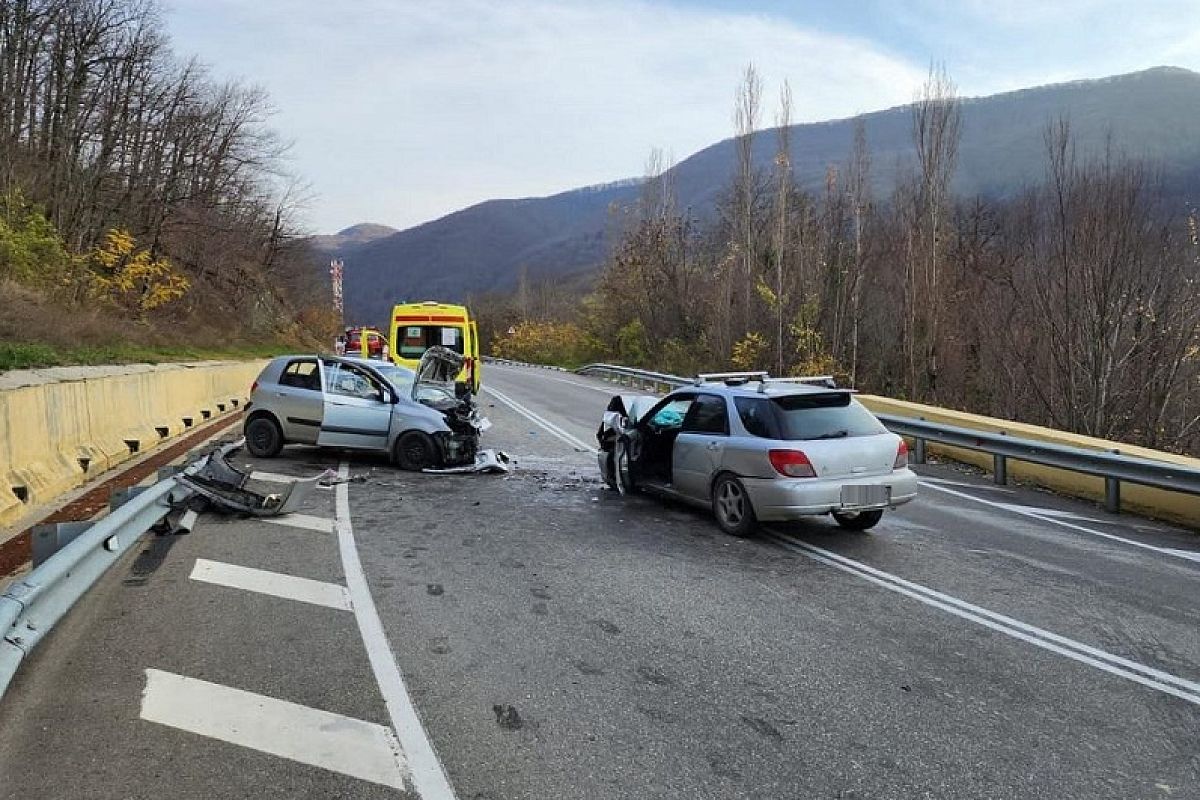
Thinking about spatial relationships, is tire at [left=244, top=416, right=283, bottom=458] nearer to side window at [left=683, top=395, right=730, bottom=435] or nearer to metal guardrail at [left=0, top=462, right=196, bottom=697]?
metal guardrail at [left=0, top=462, right=196, bottom=697]

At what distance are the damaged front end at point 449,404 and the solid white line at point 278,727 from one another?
777cm

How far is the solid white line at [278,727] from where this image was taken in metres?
3.59

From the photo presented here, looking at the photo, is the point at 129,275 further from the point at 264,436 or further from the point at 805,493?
the point at 805,493

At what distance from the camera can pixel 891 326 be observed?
2728 centimetres

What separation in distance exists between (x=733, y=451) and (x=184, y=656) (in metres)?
5.08

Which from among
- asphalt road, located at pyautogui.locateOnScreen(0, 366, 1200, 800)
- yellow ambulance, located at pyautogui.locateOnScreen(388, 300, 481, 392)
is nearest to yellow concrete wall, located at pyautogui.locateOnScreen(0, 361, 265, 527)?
asphalt road, located at pyautogui.locateOnScreen(0, 366, 1200, 800)

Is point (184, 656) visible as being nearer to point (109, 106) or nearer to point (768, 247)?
point (768, 247)

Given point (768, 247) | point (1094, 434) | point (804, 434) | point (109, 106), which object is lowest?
point (1094, 434)

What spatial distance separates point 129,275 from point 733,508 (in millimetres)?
30721

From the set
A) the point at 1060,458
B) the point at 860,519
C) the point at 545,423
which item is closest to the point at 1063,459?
the point at 1060,458

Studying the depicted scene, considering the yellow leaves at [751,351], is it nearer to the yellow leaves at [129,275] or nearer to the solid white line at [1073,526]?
the solid white line at [1073,526]

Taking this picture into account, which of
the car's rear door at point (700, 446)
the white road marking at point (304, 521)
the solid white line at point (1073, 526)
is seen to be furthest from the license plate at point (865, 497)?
the white road marking at point (304, 521)

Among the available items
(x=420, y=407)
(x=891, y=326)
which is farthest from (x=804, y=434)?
(x=891, y=326)

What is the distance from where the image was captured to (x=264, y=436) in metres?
12.8
